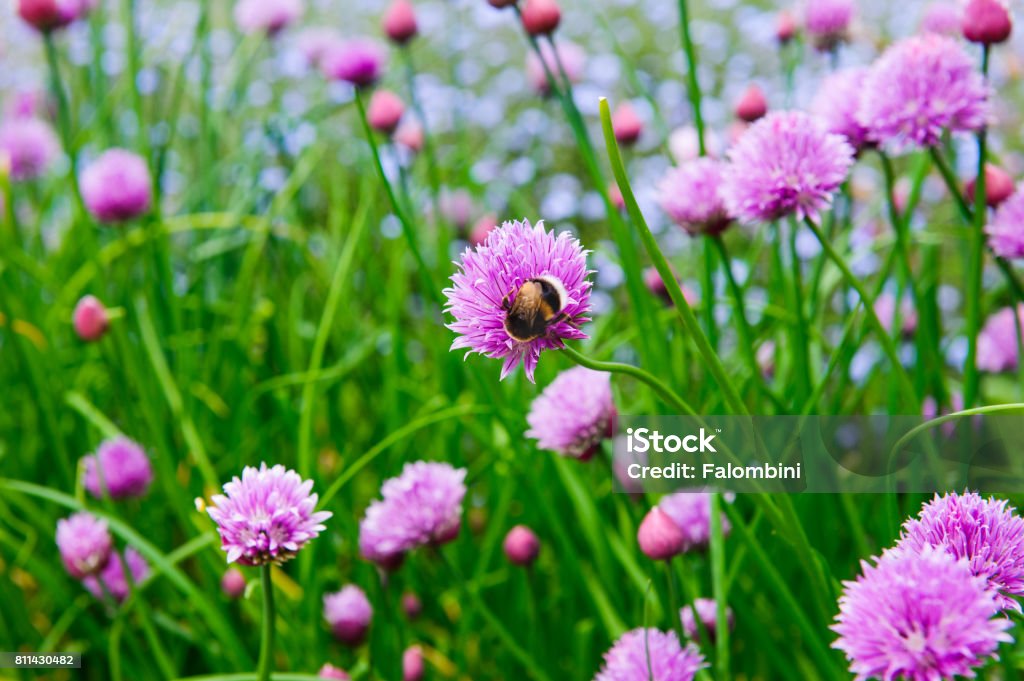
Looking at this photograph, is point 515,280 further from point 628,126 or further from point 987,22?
point 628,126

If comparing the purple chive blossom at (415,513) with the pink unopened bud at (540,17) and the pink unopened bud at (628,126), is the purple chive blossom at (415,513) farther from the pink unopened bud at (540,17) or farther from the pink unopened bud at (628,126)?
the pink unopened bud at (628,126)

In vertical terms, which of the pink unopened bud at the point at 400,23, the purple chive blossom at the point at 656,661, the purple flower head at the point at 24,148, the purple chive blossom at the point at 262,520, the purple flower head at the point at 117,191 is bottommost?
the purple chive blossom at the point at 656,661

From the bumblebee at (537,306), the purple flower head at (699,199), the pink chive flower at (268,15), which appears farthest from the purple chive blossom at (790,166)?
the pink chive flower at (268,15)

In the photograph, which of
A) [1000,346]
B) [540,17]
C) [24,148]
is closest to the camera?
[540,17]

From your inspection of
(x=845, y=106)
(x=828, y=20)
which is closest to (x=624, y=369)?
(x=845, y=106)

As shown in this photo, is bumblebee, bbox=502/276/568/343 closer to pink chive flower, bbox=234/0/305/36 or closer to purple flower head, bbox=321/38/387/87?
purple flower head, bbox=321/38/387/87

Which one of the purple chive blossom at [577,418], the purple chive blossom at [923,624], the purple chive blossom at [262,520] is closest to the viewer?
the purple chive blossom at [923,624]

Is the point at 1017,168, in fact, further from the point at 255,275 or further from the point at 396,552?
the point at 396,552
